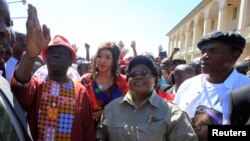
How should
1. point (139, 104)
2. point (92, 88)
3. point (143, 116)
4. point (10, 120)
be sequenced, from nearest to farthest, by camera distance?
1. point (10, 120)
2. point (143, 116)
3. point (139, 104)
4. point (92, 88)

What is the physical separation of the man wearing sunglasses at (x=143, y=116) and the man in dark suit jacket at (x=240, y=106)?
444mm

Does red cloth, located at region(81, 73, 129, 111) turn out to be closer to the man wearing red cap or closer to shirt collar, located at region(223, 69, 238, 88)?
the man wearing red cap

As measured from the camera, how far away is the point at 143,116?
2.10 metres

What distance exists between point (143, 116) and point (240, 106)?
0.79 metres

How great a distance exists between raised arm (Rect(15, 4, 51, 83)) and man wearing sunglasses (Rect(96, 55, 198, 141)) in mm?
833

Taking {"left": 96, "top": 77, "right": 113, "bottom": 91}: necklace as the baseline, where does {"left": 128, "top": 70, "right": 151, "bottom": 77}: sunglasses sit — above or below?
above

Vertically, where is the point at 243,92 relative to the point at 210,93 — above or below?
above

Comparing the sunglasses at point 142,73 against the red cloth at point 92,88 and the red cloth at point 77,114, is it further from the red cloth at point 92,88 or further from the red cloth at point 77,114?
the red cloth at point 92,88

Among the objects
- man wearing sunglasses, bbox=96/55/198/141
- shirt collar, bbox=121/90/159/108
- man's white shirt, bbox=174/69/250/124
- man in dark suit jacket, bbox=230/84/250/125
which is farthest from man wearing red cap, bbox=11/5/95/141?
man in dark suit jacket, bbox=230/84/250/125

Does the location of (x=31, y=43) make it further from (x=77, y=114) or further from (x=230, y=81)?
(x=230, y=81)

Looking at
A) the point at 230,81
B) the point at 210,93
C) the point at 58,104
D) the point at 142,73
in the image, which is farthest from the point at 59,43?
the point at 230,81

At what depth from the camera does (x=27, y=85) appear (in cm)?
166

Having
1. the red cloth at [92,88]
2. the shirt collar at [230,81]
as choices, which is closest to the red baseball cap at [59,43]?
the red cloth at [92,88]

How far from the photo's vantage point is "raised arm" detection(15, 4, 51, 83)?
5.13 ft
